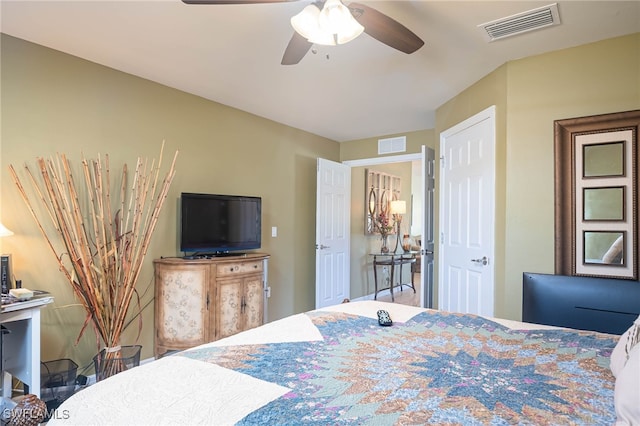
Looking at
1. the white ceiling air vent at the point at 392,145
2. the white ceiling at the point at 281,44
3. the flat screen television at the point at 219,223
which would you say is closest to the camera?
the white ceiling at the point at 281,44

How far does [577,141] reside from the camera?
2.42 meters

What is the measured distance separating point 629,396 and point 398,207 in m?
5.76

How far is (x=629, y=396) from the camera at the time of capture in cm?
81

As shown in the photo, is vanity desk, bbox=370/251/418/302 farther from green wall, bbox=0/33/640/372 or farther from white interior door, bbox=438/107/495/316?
green wall, bbox=0/33/640/372

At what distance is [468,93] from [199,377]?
3.04 metres

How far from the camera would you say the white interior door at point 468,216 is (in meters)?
2.85

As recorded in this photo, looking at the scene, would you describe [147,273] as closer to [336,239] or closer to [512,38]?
[336,239]

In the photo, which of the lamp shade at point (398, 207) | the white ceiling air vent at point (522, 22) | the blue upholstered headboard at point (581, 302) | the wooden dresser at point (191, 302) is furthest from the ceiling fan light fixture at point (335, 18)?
the lamp shade at point (398, 207)

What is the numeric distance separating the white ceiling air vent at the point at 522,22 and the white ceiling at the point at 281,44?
45 mm

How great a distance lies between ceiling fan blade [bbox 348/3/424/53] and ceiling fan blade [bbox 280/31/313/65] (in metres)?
0.32

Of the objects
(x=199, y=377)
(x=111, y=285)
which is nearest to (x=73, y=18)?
(x=111, y=285)

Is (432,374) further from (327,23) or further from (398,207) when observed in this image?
(398,207)

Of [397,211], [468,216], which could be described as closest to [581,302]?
[468,216]

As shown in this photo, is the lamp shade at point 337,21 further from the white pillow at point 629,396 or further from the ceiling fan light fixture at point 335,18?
the white pillow at point 629,396
